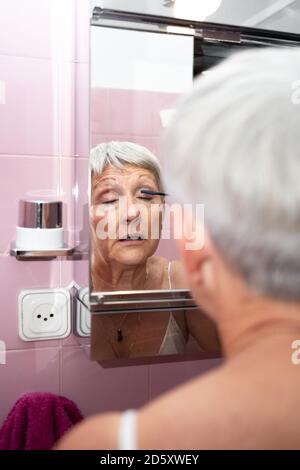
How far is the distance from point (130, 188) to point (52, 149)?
16cm

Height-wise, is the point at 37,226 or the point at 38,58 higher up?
the point at 38,58

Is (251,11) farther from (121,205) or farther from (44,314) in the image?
(44,314)

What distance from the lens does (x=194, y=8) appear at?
0.84m

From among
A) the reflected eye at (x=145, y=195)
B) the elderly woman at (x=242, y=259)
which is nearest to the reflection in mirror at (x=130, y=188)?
the reflected eye at (x=145, y=195)

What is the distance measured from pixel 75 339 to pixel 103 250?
18cm

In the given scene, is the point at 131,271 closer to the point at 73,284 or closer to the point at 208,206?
the point at 73,284

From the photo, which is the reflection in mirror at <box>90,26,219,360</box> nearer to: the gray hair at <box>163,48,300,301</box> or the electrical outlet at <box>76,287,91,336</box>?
the electrical outlet at <box>76,287,91,336</box>

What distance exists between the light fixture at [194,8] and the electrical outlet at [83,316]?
472mm

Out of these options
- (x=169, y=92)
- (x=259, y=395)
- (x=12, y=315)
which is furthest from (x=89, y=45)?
(x=259, y=395)

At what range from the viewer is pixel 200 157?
23.0 inches

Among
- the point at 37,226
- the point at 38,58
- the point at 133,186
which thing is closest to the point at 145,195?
the point at 133,186

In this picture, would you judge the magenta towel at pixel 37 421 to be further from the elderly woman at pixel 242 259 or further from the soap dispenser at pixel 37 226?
the soap dispenser at pixel 37 226
